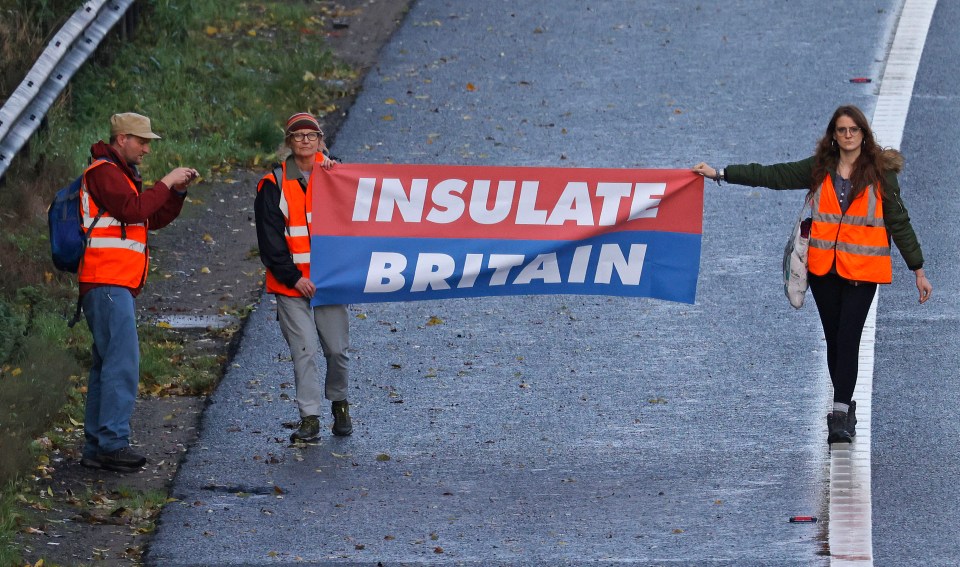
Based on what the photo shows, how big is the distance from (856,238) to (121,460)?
3.93 meters

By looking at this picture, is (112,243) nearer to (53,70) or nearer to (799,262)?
(799,262)

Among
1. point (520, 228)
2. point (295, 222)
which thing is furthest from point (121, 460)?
point (520, 228)

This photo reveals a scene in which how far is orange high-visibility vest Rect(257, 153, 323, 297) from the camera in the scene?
8.99m

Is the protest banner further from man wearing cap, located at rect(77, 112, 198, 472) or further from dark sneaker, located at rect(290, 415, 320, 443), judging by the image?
man wearing cap, located at rect(77, 112, 198, 472)

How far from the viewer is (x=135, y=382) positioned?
8.70 meters

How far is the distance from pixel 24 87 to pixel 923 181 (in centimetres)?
660

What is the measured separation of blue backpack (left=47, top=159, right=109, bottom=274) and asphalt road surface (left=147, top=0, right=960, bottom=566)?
124 centimetres

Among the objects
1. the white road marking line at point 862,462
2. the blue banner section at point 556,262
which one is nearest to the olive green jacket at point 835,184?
the blue banner section at point 556,262

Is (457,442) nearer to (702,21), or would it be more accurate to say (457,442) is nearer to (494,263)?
(494,263)

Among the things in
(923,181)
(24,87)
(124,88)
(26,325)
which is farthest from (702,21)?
(26,325)

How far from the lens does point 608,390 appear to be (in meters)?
9.52

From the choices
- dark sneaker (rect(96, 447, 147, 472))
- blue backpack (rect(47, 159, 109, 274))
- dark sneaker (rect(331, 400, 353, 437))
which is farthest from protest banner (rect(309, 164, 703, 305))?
dark sneaker (rect(96, 447, 147, 472))

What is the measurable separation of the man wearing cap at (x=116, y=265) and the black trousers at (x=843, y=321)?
338 cm

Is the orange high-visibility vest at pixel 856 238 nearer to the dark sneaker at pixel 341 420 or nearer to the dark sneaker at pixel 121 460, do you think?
the dark sneaker at pixel 341 420
